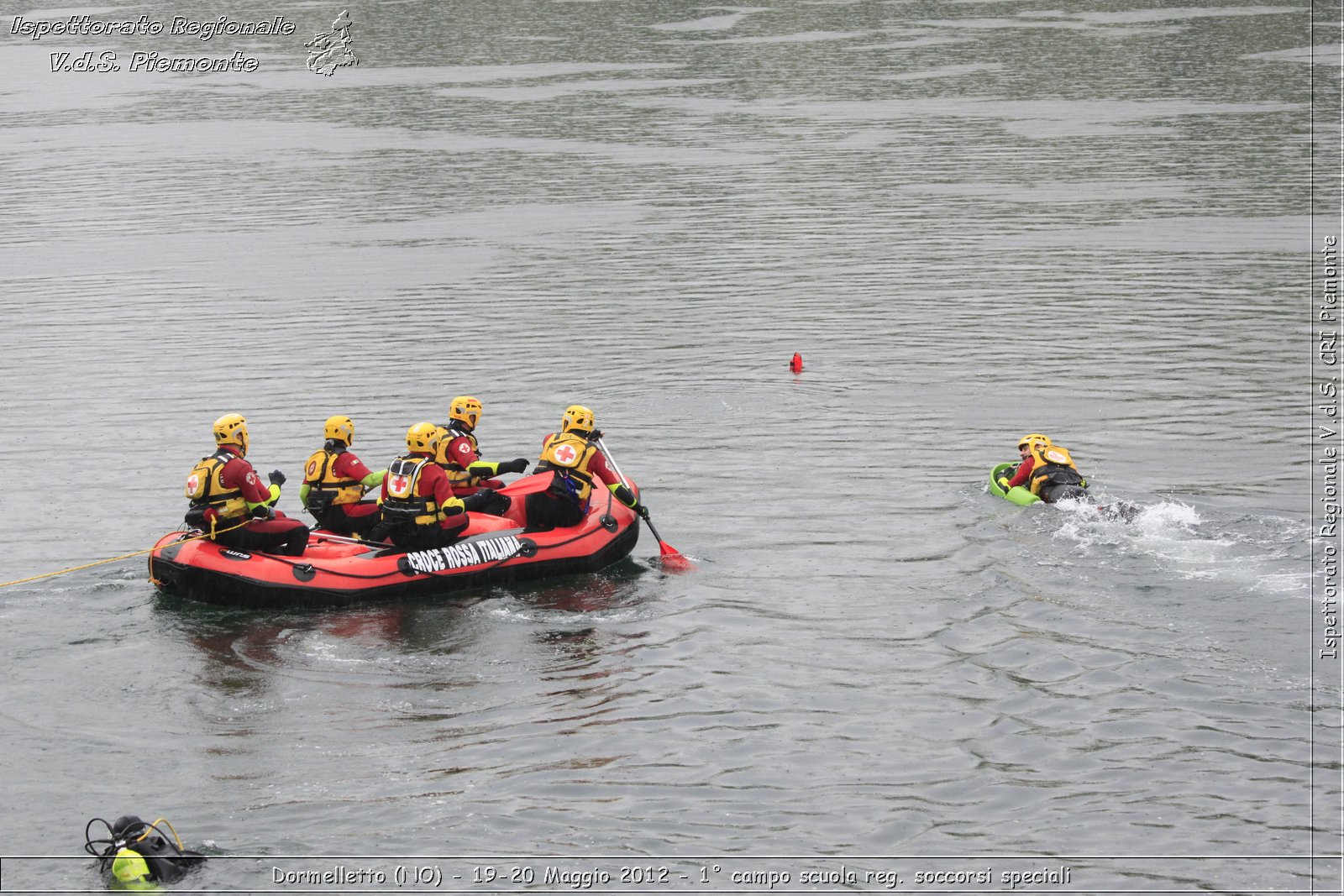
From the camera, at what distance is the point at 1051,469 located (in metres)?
19.1

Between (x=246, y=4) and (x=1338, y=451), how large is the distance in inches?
2804

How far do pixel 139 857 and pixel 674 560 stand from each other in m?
8.22

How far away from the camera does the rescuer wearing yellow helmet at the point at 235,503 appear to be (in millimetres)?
16625

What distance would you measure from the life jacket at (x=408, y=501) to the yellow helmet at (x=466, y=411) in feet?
4.59

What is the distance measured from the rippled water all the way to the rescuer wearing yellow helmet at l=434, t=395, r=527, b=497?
1.89 m

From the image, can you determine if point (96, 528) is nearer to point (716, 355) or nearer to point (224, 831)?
point (224, 831)

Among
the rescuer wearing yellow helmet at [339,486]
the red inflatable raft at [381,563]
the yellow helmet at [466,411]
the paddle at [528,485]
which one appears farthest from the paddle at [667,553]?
the rescuer wearing yellow helmet at [339,486]

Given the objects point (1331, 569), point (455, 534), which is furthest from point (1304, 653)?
point (455, 534)

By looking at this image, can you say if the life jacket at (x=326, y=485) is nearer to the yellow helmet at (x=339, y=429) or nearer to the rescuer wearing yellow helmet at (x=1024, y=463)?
the yellow helmet at (x=339, y=429)

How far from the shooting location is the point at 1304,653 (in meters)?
14.7

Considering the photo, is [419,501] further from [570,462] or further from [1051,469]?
[1051,469]

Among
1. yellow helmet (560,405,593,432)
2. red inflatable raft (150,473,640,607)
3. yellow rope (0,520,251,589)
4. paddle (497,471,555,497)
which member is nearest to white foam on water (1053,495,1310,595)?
Result: red inflatable raft (150,473,640,607)

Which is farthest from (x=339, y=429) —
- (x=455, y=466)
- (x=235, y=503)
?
(x=455, y=466)

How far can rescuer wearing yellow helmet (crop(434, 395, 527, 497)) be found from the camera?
1856 cm
